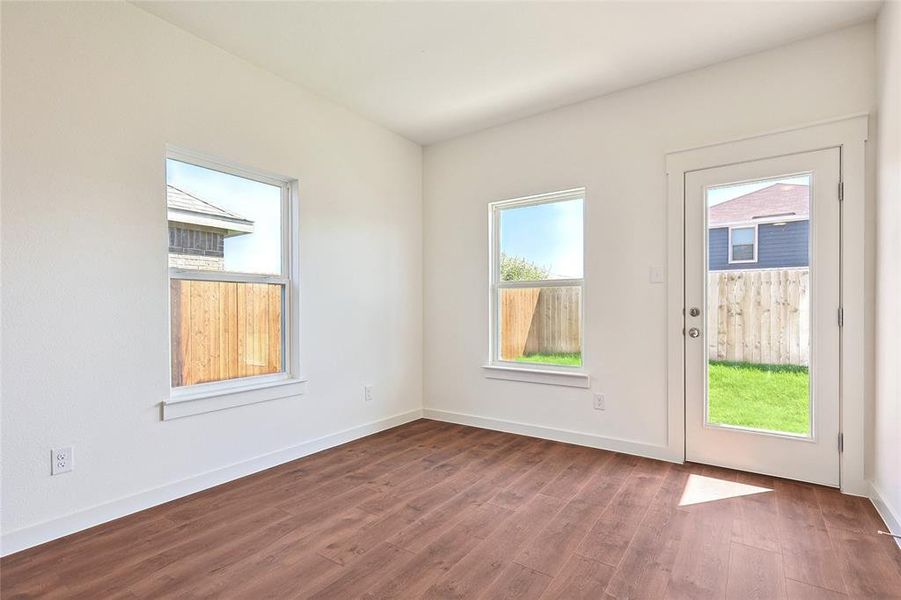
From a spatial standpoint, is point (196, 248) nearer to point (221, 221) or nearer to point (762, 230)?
point (221, 221)

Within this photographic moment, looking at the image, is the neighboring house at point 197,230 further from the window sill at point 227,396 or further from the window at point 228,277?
the window sill at point 227,396

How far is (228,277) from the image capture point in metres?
2.96

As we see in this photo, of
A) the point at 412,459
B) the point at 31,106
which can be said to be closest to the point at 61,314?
the point at 31,106

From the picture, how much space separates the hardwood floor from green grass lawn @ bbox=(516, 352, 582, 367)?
0.90 m

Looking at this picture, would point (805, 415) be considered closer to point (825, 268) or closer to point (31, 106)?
point (825, 268)

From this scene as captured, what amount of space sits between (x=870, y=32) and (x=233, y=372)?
4455 mm

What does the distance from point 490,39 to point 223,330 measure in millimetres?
2539

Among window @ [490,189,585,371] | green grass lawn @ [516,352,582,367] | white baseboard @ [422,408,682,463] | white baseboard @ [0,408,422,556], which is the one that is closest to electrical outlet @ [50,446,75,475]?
white baseboard @ [0,408,422,556]

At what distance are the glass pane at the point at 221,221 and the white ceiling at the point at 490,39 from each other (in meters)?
0.84

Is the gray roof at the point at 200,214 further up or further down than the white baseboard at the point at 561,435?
further up

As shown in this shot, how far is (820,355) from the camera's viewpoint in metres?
2.69

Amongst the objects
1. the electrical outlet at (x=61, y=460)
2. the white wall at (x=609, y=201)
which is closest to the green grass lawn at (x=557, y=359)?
the white wall at (x=609, y=201)

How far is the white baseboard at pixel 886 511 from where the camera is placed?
2077 millimetres

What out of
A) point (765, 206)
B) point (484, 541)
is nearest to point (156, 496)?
point (484, 541)
